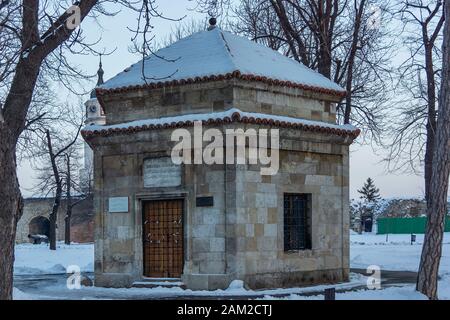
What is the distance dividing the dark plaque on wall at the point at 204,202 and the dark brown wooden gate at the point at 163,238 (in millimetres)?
623

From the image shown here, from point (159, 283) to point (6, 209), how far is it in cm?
749

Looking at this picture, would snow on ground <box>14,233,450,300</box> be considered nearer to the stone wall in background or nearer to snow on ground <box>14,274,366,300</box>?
snow on ground <box>14,274,366,300</box>

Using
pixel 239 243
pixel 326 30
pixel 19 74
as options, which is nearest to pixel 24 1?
pixel 19 74

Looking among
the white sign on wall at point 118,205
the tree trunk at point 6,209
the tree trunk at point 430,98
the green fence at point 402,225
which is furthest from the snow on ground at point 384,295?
the green fence at point 402,225

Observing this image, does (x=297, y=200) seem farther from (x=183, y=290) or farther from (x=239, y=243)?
(x=183, y=290)

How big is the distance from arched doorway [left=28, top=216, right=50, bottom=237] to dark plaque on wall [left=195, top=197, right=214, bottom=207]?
48.1 m

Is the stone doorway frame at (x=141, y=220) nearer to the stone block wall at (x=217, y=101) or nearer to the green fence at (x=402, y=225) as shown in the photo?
the stone block wall at (x=217, y=101)

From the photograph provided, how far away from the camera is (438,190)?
14.4m

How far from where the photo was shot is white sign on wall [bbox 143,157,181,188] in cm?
1778

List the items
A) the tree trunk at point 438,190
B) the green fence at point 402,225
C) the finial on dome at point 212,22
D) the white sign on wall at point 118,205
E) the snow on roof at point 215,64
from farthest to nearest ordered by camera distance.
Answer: the green fence at point 402,225 < the finial on dome at point 212,22 < the white sign on wall at point 118,205 < the snow on roof at point 215,64 < the tree trunk at point 438,190

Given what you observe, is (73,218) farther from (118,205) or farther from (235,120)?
(235,120)

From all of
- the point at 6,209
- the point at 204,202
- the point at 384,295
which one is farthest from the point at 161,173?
the point at 6,209

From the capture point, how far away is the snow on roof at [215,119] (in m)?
17.0

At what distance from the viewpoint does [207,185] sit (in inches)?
683
